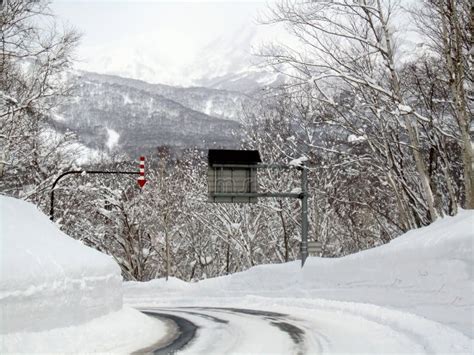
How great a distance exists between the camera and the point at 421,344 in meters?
8.66

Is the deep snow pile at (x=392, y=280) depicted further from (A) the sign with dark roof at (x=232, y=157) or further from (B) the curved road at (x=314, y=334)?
(A) the sign with dark roof at (x=232, y=157)

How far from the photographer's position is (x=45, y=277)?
322 inches

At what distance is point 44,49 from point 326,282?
1268 centimetres

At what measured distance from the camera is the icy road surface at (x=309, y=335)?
850 centimetres

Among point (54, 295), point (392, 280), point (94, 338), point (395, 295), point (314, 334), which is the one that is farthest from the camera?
point (392, 280)

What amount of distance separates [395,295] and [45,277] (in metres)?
9.67

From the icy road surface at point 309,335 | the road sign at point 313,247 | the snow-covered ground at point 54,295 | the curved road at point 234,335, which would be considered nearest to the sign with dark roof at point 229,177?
the road sign at point 313,247

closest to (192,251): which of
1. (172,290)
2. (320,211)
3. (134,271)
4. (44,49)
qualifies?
(134,271)

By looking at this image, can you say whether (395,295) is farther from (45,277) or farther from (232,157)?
(232,157)

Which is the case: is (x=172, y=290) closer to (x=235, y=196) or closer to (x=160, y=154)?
(x=235, y=196)

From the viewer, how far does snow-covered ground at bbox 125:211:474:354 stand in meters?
9.11

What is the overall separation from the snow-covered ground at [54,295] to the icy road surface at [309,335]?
0.89 meters

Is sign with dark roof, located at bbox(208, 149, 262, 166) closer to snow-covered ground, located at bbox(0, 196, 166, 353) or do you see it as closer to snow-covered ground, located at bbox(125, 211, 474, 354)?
snow-covered ground, located at bbox(125, 211, 474, 354)

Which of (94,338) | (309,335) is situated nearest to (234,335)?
(309,335)
